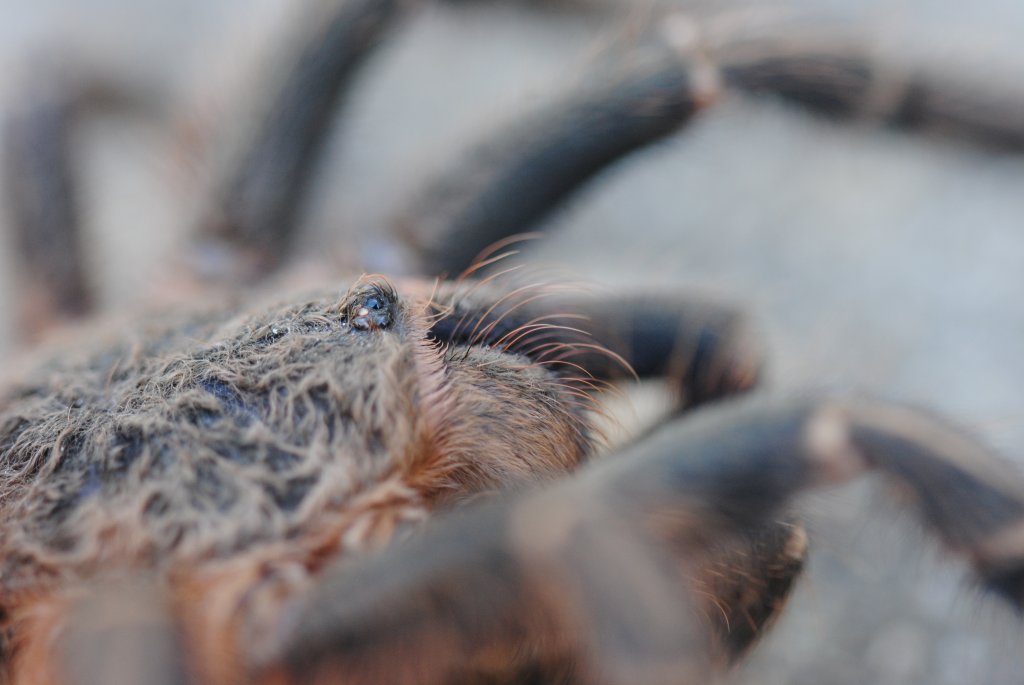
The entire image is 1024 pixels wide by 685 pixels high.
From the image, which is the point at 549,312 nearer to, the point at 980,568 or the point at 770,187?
the point at 980,568

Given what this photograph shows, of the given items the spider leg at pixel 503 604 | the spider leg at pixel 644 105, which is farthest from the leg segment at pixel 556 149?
the spider leg at pixel 503 604

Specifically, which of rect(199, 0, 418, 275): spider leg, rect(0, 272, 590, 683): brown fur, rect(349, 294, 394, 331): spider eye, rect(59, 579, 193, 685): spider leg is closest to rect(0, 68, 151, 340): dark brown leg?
rect(199, 0, 418, 275): spider leg

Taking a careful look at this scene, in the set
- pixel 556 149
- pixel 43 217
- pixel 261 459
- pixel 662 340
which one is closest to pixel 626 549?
pixel 261 459

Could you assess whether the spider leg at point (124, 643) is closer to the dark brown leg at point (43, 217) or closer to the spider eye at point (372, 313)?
the spider eye at point (372, 313)

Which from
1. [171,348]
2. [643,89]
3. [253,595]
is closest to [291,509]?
[253,595]

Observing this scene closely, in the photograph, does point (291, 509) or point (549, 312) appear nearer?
point (291, 509)

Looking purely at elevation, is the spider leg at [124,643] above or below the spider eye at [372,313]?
below

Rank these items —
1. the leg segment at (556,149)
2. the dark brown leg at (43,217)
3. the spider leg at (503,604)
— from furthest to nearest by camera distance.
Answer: the dark brown leg at (43,217), the leg segment at (556,149), the spider leg at (503,604)

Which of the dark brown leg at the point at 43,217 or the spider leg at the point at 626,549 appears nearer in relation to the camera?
the spider leg at the point at 626,549
